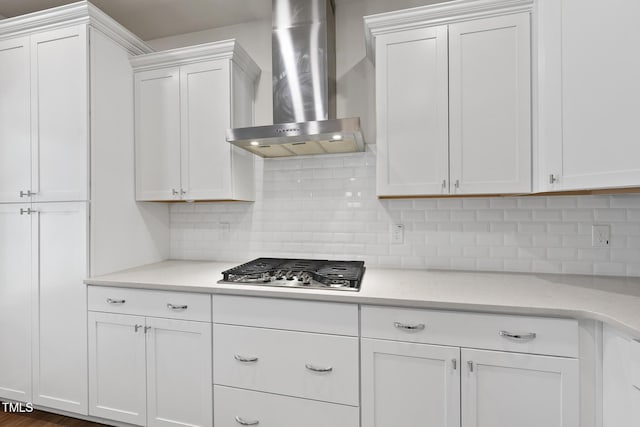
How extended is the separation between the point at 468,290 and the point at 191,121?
6.74 feet

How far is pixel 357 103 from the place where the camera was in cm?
223

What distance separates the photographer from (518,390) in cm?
131

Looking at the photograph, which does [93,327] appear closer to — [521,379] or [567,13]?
[521,379]

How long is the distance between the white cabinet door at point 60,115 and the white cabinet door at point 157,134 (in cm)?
38

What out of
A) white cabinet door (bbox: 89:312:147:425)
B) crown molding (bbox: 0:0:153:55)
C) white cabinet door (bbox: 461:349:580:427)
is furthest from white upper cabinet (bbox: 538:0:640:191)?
crown molding (bbox: 0:0:153:55)

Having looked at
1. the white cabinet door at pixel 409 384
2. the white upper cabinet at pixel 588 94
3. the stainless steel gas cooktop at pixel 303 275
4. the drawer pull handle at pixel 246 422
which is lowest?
the drawer pull handle at pixel 246 422

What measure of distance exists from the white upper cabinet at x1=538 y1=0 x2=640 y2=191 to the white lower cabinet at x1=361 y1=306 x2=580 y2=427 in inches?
26.1

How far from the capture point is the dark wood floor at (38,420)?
1.96 meters

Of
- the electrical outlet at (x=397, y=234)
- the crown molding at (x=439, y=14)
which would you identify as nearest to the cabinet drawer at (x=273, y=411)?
the electrical outlet at (x=397, y=234)

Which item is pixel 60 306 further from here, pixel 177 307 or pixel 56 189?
A: pixel 177 307

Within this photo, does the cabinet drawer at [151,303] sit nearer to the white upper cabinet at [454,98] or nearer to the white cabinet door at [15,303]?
the white cabinet door at [15,303]

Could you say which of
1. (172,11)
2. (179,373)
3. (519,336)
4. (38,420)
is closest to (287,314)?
(179,373)

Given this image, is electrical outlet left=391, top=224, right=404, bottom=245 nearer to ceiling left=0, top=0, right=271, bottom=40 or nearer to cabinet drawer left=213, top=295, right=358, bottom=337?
cabinet drawer left=213, top=295, right=358, bottom=337

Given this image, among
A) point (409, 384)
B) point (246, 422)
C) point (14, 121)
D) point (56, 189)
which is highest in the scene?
point (14, 121)
